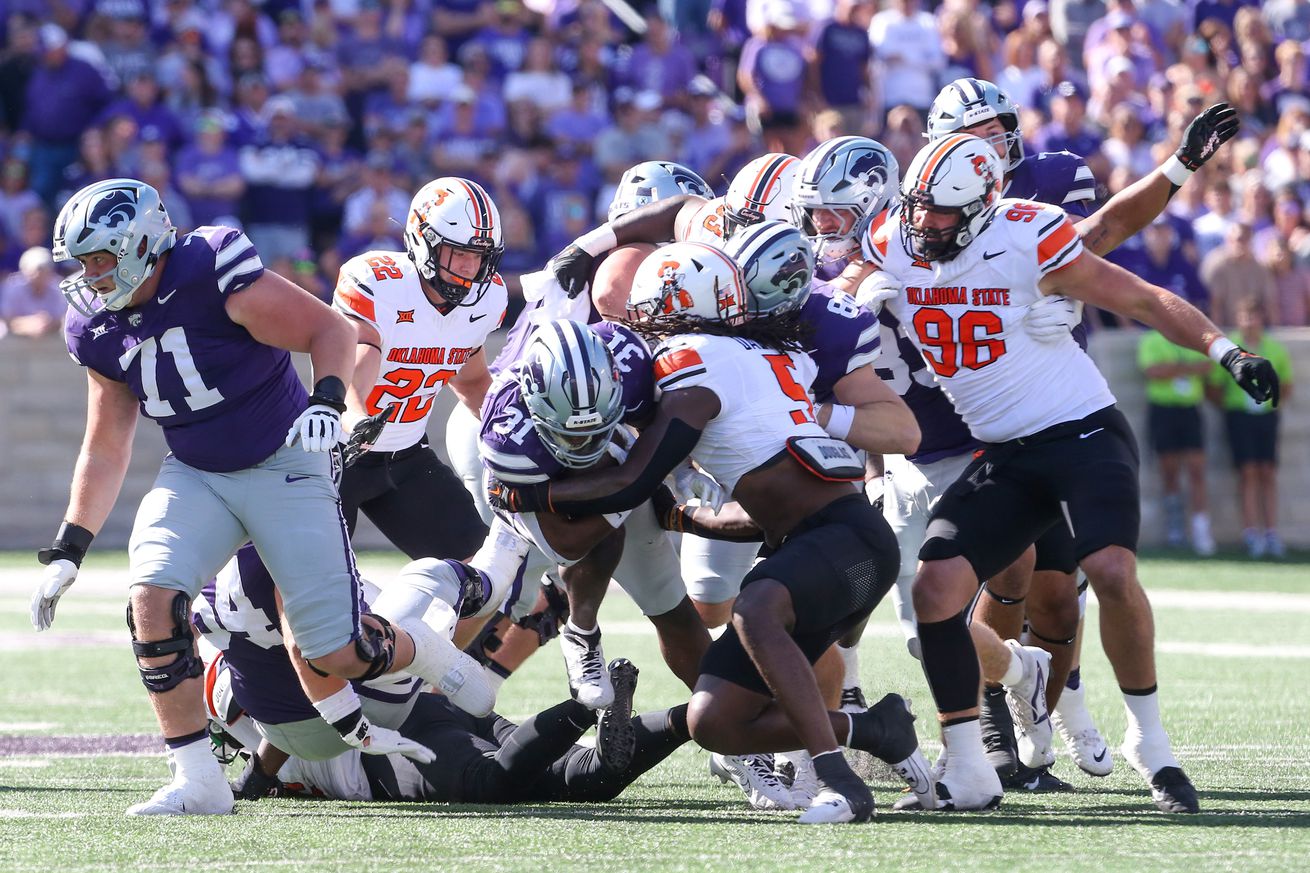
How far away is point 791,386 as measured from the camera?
5156 millimetres

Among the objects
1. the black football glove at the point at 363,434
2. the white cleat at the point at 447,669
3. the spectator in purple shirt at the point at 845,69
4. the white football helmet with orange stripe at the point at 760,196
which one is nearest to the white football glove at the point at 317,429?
the black football glove at the point at 363,434

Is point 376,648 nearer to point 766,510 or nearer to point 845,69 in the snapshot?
point 766,510

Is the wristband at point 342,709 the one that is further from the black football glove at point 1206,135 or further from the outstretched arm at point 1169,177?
the black football glove at point 1206,135

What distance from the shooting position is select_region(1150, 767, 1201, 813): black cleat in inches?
197

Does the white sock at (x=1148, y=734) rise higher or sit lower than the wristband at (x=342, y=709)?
lower

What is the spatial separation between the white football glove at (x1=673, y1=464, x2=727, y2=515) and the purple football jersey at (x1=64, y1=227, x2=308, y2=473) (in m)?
1.20

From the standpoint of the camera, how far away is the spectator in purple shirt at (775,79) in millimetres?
14898

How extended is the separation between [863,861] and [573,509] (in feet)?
4.31

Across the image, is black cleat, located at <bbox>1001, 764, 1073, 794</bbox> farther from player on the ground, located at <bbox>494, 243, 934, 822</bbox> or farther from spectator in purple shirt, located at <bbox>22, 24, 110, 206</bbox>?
spectator in purple shirt, located at <bbox>22, 24, 110, 206</bbox>

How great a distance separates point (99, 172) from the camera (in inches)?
533

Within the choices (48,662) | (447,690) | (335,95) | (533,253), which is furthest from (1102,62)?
(447,690)

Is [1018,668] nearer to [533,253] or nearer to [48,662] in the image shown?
[48,662]

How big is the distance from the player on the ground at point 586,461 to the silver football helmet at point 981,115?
5.90 feet

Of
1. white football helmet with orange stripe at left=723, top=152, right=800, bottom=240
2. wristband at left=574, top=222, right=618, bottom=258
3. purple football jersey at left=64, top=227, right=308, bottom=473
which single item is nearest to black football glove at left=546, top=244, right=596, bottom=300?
wristband at left=574, top=222, right=618, bottom=258
